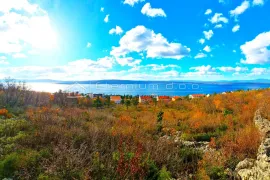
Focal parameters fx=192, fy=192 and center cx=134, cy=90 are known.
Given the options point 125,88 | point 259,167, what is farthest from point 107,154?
point 125,88

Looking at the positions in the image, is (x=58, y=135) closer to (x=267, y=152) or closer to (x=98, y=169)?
(x=98, y=169)

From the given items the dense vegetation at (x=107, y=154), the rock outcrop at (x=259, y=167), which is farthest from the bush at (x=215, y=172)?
the rock outcrop at (x=259, y=167)

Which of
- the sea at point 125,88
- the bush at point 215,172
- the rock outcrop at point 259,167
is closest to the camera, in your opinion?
the rock outcrop at point 259,167

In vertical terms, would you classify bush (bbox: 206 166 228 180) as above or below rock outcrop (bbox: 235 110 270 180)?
below

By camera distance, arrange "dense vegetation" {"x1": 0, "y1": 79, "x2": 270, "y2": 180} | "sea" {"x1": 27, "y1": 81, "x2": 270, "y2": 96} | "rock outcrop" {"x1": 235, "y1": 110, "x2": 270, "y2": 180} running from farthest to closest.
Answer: "sea" {"x1": 27, "y1": 81, "x2": 270, "y2": 96} → "dense vegetation" {"x1": 0, "y1": 79, "x2": 270, "y2": 180} → "rock outcrop" {"x1": 235, "y1": 110, "x2": 270, "y2": 180}

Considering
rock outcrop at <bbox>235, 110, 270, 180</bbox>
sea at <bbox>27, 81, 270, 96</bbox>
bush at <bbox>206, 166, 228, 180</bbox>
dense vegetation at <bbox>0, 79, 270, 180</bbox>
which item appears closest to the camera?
rock outcrop at <bbox>235, 110, 270, 180</bbox>

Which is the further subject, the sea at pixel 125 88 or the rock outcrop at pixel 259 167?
the sea at pixel 125 88

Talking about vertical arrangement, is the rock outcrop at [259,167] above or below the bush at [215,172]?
above

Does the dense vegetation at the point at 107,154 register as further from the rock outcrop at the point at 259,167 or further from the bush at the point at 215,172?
the rock outcrop at the point at 259,167

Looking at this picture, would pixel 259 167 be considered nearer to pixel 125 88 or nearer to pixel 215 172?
pixel 215 172

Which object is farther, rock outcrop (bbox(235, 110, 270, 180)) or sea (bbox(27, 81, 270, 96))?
sea (bbox(27, 81, 270, 96))

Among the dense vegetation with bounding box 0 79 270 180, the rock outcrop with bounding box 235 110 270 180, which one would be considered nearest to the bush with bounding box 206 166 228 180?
the dense vegetation with bounding box 0 79 270 180

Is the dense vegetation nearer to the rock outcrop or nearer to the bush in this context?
the bush

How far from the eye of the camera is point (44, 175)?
168 inches
